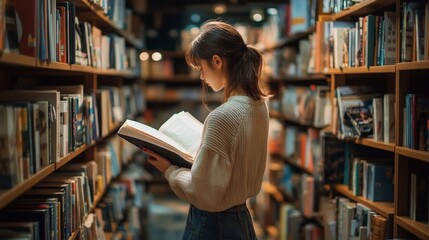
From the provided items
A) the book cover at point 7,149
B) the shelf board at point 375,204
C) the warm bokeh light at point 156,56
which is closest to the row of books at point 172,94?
the warm bokeh light at point 156,56

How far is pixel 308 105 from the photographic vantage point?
413 centimetres

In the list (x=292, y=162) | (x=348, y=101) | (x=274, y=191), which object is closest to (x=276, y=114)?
(x=274, y=191)

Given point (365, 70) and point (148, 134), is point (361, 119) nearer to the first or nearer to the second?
point (365, 70)

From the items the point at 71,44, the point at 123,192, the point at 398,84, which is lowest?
the point at 123,192

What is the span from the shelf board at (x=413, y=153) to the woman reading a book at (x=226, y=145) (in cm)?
56

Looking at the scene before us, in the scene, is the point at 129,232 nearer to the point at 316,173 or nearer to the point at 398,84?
the point at 316,173

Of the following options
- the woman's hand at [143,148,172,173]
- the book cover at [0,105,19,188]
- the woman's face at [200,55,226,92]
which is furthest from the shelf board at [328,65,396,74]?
the book cover at [0,105,19,188]

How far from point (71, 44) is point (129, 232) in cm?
241

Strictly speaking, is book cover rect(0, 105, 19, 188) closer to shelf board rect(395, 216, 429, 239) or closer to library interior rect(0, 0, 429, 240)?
library interior rect(0, 0, 429, 240)

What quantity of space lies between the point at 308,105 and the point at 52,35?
8.16ft

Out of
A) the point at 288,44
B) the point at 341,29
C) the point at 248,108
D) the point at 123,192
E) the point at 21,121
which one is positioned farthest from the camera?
the point at 288,44

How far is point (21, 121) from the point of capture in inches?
64.8

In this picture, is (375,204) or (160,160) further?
(375,204)

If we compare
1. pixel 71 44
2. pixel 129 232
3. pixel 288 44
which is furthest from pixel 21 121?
pixel 288 44
